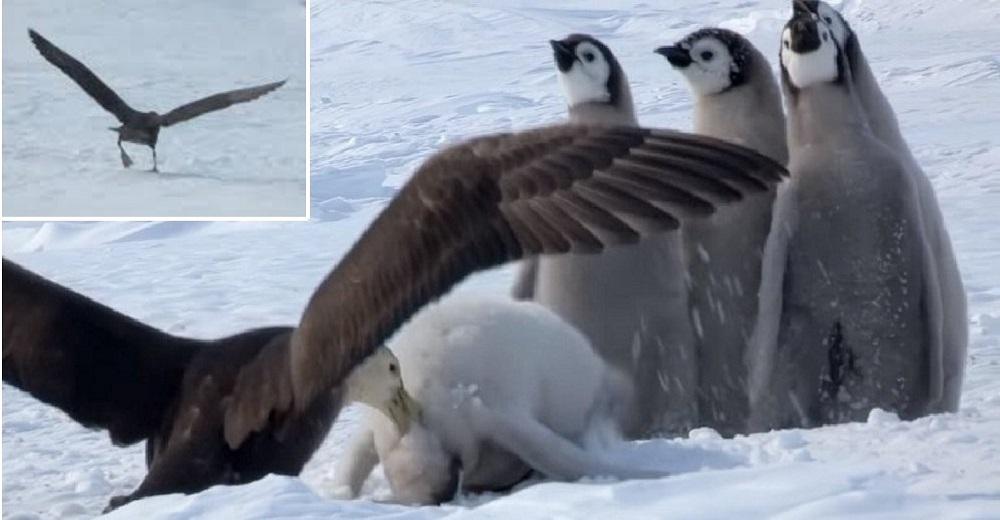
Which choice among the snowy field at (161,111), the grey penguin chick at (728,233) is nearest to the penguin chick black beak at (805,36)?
the grey penguin chick at (728,233)

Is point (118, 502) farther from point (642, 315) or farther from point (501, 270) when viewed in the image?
point (501, 270)

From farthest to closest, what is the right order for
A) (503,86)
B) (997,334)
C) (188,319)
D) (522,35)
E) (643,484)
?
(522,35) → (503,86) → (188,319) → (997,334) → (643,484)

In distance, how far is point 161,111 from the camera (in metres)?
3.38

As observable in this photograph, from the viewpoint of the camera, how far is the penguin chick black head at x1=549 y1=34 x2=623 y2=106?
4734 millimetres

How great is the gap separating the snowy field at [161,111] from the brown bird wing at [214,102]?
16 millimetres

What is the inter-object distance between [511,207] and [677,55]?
1.84 metres

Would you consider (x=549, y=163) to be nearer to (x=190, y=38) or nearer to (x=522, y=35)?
(x=190, y=38)

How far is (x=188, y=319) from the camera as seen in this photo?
6.48 m

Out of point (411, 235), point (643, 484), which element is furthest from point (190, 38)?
point (643, 484)

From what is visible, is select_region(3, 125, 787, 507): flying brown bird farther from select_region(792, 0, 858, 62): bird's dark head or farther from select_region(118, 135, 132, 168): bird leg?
select_region(792, 0, 858, 62): bird's dark head

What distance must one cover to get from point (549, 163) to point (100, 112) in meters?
0.94

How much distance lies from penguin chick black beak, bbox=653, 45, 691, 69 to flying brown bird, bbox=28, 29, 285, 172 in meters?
1.55

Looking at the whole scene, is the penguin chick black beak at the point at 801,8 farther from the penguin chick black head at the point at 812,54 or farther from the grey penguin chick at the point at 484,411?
the grey penguin chick at the point at 484,411

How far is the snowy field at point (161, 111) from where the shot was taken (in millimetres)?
3303
